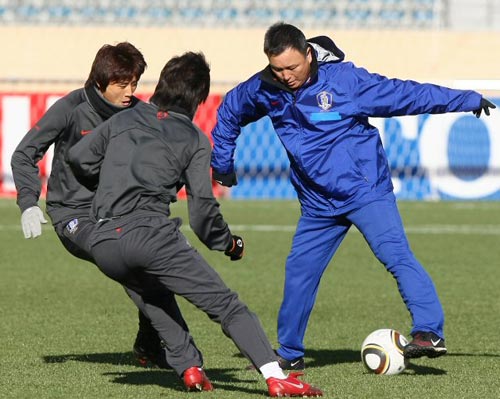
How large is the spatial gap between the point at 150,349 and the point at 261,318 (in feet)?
7.14

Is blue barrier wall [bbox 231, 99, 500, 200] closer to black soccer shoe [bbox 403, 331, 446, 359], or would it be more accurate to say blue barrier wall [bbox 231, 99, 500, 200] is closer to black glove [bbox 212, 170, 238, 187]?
black glove [bbox 212, 170, 238, 187]

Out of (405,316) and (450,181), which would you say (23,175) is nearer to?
(405,316)

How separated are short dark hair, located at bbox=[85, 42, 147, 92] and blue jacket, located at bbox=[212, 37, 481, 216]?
71 cm

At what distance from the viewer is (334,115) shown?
249 inches

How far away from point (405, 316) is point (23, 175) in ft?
12.3

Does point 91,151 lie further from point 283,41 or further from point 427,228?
point 427,228

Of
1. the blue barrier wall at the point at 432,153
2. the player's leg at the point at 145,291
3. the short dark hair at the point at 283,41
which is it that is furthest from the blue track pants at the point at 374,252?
the blue barrier wall at the point at 432,153

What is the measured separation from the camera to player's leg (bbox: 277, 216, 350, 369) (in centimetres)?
666

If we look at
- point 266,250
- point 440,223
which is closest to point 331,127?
point 266,250

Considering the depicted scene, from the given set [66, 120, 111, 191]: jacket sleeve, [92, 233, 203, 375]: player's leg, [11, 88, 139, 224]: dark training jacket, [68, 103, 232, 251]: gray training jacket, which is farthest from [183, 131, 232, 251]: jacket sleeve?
[11, 88, 139, 224]: dark training jacket

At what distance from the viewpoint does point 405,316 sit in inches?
356

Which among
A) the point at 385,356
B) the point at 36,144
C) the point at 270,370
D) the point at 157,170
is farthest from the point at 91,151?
the point at 385,356

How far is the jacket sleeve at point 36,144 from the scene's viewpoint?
248 inches

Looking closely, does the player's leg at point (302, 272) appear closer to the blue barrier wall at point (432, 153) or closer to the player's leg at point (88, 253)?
the player's leg at point (88, 253)
